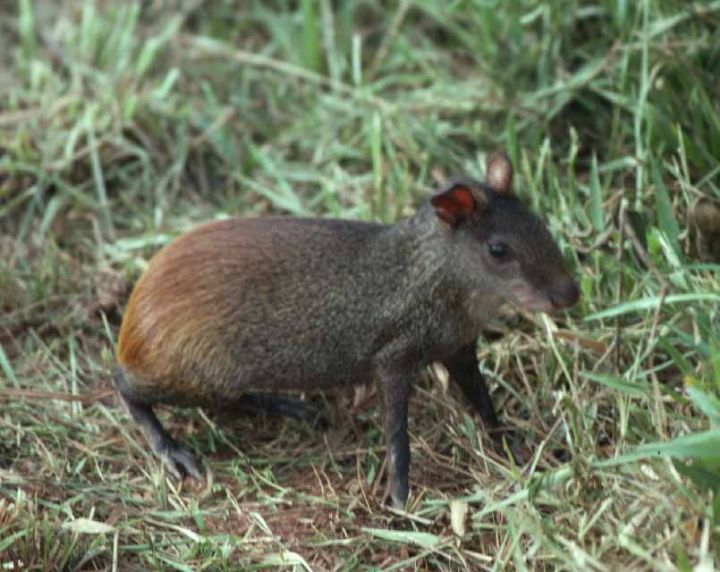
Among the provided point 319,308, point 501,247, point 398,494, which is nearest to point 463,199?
point 501,247

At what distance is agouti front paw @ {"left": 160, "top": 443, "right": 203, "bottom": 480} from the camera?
19.2 feet

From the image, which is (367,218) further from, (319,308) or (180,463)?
(180,463)

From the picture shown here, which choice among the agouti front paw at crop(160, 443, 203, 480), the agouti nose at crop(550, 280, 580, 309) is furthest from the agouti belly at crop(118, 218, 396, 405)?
the agouti nose at crop(550, 280, 580, 309)

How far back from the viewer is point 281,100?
854cm

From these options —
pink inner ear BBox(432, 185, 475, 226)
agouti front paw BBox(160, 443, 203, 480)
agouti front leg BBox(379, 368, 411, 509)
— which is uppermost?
pink inner ear BBox(432, 185, 475, 226)

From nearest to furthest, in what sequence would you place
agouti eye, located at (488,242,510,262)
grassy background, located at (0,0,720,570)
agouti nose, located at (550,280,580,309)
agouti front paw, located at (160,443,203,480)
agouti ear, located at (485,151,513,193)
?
1. grassy background, located at (0,0,720,570)
2. agouti nose, located at (550,280,580,309)
3. agouti eye, located at (488,242,510,262)
4. agouti ear, located at (485,151,513,193)
5. agouti front paw, located at (160,443,203,480)

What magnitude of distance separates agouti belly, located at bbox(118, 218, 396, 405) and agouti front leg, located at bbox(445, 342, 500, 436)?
0.41 m

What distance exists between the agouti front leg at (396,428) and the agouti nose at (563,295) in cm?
75

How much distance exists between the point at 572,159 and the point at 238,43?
342cm

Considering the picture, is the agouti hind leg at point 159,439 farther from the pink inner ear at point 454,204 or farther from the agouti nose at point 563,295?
the agouti nose at point 563,295

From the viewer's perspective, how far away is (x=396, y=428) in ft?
18.7

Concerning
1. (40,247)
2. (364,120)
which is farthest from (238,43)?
(40,247)

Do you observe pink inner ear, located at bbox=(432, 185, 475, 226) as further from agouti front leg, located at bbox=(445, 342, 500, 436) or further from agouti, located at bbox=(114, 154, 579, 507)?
agouti front leg, located at bbox=(445, 342, 500, 436)

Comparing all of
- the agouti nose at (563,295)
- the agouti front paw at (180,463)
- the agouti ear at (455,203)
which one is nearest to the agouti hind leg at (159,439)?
the agouti front paw at (180,463)
